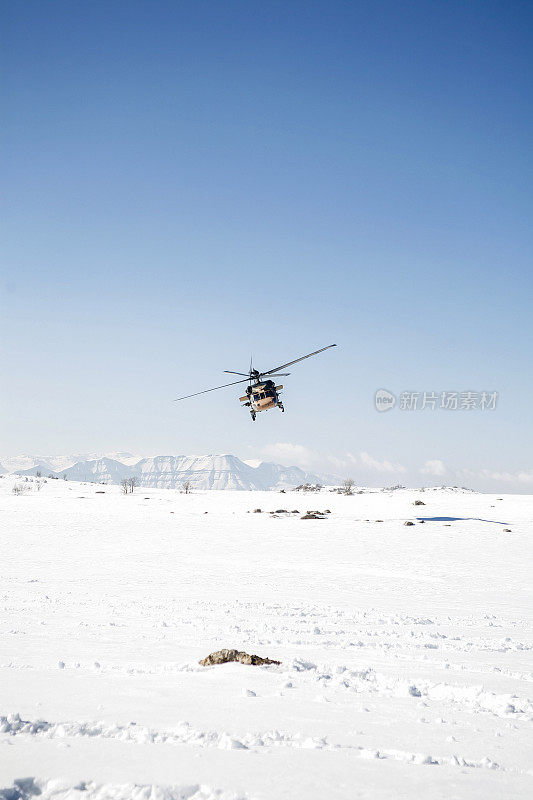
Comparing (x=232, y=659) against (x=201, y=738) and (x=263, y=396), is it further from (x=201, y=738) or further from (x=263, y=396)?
(x=263, y=396)

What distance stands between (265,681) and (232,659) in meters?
1.08

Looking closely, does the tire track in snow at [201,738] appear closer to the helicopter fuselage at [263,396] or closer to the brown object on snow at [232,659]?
the brown object on snow at [232,659]

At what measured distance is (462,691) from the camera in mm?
7078

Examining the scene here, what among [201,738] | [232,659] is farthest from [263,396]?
[201,738]

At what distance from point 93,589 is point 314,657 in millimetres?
10004

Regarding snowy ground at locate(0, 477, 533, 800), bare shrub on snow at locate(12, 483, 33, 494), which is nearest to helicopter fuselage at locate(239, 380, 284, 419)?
snowy ground at locate(0, 477, 533, 800)

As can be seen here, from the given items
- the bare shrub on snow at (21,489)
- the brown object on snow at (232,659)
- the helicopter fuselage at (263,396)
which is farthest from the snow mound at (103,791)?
the bare shrub on snow at (21,489)

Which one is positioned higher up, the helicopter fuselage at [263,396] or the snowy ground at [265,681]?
the helicopter fuselage at [263,396]

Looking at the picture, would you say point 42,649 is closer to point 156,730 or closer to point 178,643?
point 178,643

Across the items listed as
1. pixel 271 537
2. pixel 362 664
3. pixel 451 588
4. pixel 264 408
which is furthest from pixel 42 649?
pixel 271 537

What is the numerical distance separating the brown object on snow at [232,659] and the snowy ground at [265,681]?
263 millimetres

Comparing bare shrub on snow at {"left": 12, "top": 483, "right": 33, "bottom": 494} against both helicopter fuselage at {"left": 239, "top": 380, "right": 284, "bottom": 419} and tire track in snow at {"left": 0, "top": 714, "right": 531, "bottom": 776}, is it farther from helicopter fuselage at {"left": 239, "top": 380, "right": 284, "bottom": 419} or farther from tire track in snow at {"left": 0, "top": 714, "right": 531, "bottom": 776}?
tire track in snow at {"left": 0, "top": 714, "right": 531, "bottom": 776}

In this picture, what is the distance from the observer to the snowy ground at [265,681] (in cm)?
437

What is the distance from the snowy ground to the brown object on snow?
0.86 ft
